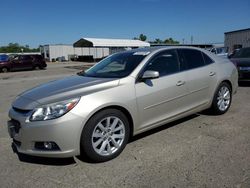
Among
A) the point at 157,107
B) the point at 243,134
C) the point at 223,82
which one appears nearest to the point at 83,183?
the point at 157,107

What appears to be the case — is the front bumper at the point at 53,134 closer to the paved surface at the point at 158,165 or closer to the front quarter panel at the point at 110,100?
the front quarter panel at the point at 110,100

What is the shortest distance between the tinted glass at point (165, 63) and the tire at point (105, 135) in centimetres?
107

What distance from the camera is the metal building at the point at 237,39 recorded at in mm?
36844

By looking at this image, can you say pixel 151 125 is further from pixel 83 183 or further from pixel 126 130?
pixel 83 183

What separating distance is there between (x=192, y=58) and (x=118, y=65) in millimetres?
1487

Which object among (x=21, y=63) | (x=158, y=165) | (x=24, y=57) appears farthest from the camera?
(x=24, y=57)

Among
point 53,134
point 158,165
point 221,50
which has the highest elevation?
point 221,50

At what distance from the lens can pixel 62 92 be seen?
379 cm

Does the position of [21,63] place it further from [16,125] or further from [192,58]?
[16,125]

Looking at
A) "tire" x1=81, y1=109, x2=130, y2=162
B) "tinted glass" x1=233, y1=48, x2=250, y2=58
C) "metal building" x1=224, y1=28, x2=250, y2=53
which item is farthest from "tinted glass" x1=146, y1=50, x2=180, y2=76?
"metal building" x1=224, y1=28, x2=250, y2=53

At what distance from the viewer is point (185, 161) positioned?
12.2 ft

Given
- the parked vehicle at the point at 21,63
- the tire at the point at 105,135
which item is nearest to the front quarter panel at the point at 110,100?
the tire at the point at 105,135

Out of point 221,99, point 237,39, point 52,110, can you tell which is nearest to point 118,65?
point 52,110

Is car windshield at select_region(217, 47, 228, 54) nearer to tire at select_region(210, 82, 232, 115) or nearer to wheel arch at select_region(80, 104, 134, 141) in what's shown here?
tire at select_region(210, 82, 232, 115)
